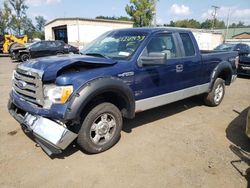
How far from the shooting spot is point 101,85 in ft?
11.7

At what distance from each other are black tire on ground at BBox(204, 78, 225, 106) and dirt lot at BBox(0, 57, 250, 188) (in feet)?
3.29

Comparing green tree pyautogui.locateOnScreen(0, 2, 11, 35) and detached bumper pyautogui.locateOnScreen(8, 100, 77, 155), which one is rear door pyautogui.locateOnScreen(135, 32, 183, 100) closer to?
detached bumper pyautogui.locateOnScreen(8, 100, 77, 155)

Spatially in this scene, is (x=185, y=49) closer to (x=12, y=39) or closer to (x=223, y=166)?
(x=223, y=166)

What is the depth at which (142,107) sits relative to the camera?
4.43 metres

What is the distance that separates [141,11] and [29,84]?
36168 mm

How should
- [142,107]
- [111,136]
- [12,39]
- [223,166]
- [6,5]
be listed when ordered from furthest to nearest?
[6,5] → [12,39] → [142,107] → [111,136] → [223,166]

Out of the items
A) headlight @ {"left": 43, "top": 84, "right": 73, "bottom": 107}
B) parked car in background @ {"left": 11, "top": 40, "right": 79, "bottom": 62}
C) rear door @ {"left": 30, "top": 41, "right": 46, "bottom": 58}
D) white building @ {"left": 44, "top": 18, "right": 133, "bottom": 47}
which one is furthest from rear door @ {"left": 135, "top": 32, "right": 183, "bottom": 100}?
white building @ {"left": 44, "top": 18, "right": 133, "bottom": 47}

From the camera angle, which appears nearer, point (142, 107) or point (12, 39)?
point (142, 107)

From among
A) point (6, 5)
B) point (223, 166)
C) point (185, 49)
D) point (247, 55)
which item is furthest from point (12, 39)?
point (6, 5)

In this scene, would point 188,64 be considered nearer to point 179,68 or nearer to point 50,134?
point 179,68

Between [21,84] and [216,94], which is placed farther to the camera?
[216,94]

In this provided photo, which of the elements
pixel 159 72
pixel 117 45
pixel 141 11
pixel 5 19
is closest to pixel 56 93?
pixel 117 45

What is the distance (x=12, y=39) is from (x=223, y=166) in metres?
24.8

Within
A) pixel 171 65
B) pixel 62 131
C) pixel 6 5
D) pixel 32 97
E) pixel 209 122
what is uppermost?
pixel 6 5
